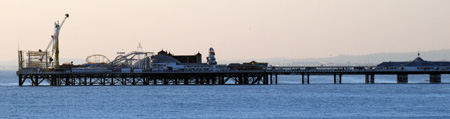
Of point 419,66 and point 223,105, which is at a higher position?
point 419,66

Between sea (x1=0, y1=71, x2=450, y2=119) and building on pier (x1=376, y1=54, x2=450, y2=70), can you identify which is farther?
building on pier (x1=376, y1=54, x2=450, y2=70)

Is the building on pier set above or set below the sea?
above

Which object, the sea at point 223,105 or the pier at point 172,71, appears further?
the pier at point 172,71

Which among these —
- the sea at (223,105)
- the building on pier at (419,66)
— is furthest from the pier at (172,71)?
the sea at (223,105)

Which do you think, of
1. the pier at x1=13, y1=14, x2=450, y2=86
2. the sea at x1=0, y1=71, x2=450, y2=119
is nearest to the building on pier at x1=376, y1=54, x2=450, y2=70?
the pier at x1=13, y1=14, x2=450, y2=86

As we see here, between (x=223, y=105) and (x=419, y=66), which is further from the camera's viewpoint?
(x=419, y=66)

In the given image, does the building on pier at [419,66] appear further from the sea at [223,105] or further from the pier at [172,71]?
the sea at [223,105]

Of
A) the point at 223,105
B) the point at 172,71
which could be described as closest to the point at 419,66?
the point at 172,71

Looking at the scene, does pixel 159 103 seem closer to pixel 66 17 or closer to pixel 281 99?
pixel 281 99

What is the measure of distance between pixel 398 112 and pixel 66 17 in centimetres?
9990

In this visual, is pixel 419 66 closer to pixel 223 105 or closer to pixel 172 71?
pixel 172 71

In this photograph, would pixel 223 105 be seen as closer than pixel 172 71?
Yes

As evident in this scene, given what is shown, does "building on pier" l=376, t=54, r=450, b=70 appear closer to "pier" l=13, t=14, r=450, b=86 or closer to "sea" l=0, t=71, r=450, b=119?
"pier" l=13, t=14, r=450, b=86

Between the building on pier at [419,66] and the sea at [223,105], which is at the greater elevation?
the building on pier at [419,66]
